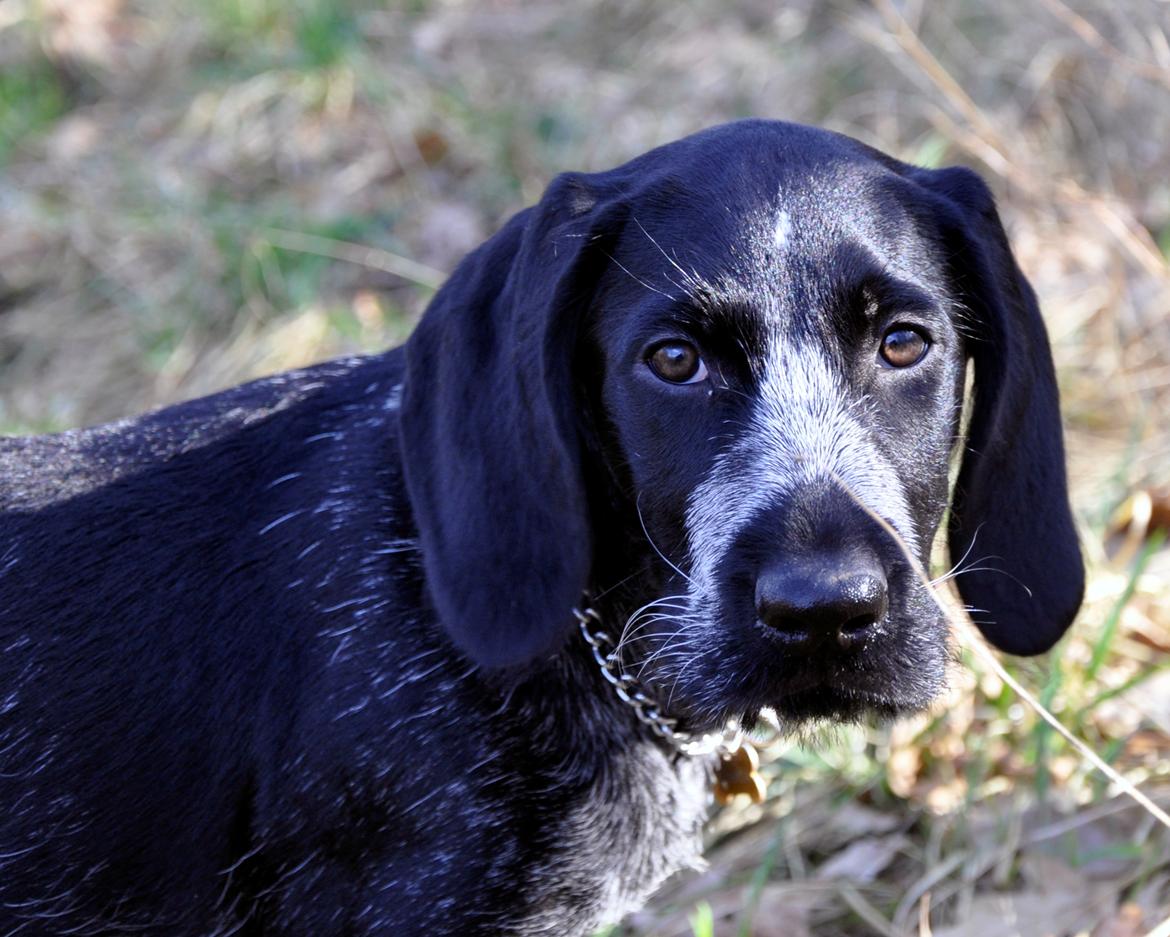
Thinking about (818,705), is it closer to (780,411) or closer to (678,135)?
(780,411)

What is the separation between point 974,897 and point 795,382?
1728 millimetres

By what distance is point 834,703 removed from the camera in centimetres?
264

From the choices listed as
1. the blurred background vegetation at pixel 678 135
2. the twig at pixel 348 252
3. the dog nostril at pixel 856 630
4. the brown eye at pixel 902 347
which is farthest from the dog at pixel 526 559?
the twig at pixel 348 252

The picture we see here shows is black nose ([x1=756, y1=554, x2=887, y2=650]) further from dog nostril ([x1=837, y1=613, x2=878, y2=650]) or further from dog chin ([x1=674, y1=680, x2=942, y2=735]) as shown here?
dog chin ([x1=674, y1=680, x2=942, y2=735])

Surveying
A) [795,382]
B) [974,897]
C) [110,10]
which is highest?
[110,10]

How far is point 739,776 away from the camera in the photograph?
3.30 m

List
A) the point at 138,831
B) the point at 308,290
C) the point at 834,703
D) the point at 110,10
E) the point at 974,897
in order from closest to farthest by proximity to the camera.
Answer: the point at 834,703, the point at 138,831, the point at 974,897, the point at 308,290, the point at 110,10

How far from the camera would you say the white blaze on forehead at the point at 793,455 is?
102 inches

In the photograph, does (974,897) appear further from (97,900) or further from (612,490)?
(97,900)

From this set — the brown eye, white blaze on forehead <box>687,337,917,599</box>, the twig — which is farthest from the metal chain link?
the twig

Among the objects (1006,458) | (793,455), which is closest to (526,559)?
(793,455)

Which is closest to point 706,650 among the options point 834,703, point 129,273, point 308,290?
point 834,703

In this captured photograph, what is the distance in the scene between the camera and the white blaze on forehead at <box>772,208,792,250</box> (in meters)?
2.68

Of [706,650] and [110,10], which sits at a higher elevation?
[110,10]
